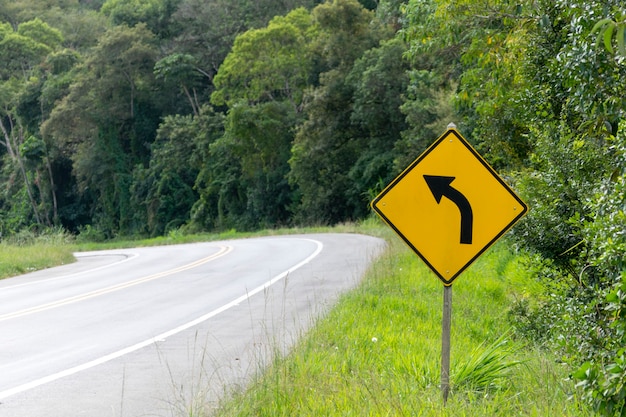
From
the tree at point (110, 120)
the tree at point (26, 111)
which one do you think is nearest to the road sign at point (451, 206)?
the tree at point (110, 120)

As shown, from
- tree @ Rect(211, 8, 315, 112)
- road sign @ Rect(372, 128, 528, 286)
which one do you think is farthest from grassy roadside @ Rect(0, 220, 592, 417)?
tree @ Rect(211, 8, 315, 112)

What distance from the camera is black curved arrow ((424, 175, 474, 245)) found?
5727 mm

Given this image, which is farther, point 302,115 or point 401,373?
point 302,115

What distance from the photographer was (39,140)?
211 ft

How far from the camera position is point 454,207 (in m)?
5.74

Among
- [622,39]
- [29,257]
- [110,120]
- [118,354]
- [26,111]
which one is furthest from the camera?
[26,111]

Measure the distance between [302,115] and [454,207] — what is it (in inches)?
1755

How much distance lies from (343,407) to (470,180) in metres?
1.79

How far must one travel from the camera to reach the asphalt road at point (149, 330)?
7.01 m

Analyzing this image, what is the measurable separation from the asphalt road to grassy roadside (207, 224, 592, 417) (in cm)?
40

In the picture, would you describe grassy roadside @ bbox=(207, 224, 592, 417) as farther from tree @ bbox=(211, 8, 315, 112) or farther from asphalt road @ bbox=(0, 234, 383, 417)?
tree @ bbox=(211, 8, 315, 112)

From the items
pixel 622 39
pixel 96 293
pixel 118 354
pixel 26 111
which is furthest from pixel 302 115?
pixel 622 39

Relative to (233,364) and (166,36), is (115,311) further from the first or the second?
(166,36)

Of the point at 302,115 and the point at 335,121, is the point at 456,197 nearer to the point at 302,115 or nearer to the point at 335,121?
the point at 335,121
